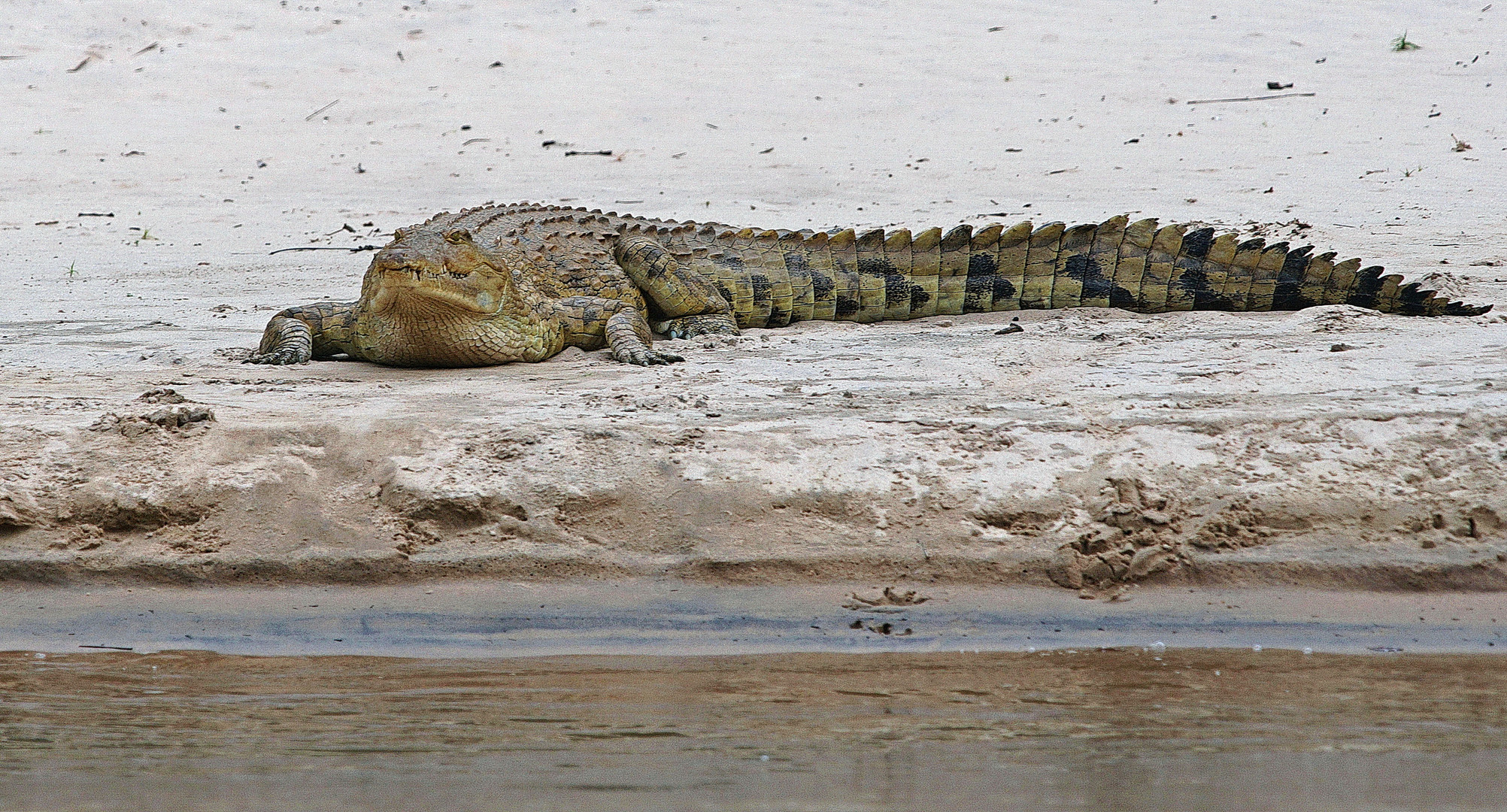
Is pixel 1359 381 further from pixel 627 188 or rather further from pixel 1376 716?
pixel 627 188

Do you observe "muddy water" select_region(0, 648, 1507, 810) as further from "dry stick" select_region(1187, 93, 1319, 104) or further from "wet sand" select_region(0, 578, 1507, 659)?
"dry stick" select_region(1187, 93, 1319, 104)

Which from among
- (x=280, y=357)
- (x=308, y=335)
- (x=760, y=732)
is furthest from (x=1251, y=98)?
(x=760, y=732)

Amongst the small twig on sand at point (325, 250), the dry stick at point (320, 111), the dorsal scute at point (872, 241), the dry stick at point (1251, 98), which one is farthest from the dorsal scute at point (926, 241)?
the dry stick at point (320, 111)

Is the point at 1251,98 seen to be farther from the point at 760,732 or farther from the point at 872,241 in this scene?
the point at 760,732

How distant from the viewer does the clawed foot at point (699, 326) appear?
6398 mm

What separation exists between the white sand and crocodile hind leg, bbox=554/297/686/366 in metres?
0.38

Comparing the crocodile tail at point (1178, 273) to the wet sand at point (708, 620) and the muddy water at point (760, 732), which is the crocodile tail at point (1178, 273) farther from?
the muddy water at point (760, 732)

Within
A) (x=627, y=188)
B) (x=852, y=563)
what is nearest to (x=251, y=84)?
(x=627, y=188)

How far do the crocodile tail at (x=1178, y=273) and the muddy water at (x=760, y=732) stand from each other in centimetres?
307

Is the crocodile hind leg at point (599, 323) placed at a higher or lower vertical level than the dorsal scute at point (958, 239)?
lower

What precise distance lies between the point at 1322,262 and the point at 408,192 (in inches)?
219

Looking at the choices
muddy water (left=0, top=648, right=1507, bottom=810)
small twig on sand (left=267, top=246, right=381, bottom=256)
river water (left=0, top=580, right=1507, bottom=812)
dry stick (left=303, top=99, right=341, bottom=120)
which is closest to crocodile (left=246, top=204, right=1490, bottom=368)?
small twig on sand (left=267, top=246, right=381, bottom=256)

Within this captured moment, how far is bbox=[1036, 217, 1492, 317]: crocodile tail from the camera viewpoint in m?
6.06

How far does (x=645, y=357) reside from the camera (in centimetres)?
554
